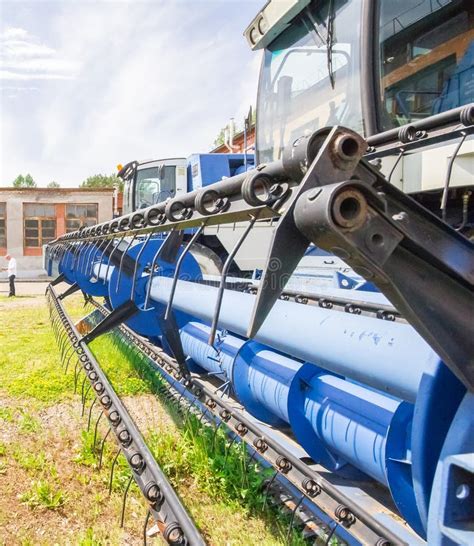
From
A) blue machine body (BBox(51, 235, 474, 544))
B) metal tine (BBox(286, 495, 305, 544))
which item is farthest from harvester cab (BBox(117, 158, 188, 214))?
metal tine (BBox(286, 495, 305, 544))

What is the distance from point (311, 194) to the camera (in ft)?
2.81

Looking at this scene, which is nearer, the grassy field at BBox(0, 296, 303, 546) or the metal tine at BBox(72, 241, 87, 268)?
the grassy field at BBox(0, 296, 303, 546)

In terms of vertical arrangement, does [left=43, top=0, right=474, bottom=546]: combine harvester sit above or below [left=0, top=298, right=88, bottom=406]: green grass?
above

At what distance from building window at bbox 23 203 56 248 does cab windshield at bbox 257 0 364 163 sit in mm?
18572

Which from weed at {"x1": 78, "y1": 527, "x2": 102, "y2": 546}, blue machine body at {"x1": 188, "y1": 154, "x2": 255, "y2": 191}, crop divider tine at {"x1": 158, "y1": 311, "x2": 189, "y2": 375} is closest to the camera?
weed at {"x1": 78, "y1": 527, "x2": 102, "y2": 546}

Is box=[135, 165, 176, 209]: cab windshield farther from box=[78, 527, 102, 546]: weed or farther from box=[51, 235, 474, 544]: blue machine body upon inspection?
box=[78, 527, 102, 546]: weed

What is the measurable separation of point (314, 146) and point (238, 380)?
181 centimetres

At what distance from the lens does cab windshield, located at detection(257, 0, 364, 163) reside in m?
3.27

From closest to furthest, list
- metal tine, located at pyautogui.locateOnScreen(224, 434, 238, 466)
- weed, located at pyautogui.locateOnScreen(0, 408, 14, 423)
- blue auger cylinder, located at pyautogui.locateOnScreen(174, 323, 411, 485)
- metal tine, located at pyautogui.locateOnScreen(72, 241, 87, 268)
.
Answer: blue auger cylinder, located at pyautogui.locateOnScreen(174, 323, 411, 485)
metal tine, located at pyautogui.locateOnScreen(224, 434, 238, 466)
weed, located at pyautogui.locateOnScreen(0, 408, 14, 423)
metal tine, located at pyautogui.locateOnScreen(72, 241, 87, 268)

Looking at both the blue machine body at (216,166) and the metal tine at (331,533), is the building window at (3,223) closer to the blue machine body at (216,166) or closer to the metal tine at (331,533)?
the blue machine body at (216,166)

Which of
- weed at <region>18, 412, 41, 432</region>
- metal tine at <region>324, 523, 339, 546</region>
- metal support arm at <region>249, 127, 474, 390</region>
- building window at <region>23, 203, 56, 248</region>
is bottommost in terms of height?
weed at <region>18, 412, 41, 432</region>

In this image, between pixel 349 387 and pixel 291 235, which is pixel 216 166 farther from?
pixel 291 235

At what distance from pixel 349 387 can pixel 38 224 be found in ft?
69.5

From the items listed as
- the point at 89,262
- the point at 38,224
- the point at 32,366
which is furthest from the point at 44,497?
the point at 38,224
